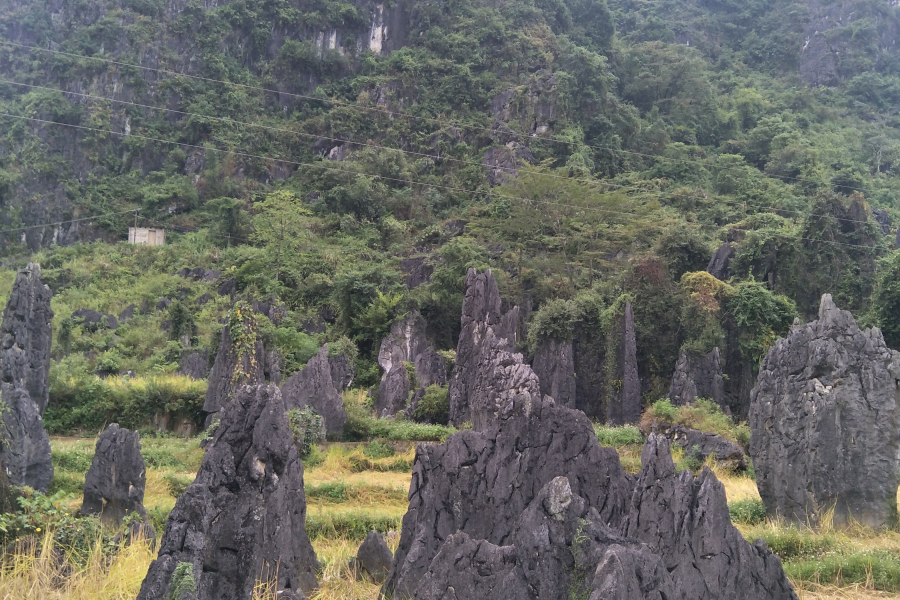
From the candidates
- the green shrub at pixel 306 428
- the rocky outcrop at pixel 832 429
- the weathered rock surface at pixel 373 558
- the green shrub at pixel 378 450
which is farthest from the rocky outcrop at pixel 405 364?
the weathered rock surface at pixel 373 558

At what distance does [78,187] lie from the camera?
48.8m

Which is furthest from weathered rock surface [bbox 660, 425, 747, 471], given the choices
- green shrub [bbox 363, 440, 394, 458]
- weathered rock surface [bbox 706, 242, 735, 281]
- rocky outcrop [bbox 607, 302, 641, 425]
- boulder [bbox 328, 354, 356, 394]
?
weathered rock surface [bbox 706, 242, 735, 281]

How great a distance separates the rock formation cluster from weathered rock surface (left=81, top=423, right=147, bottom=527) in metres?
2.64

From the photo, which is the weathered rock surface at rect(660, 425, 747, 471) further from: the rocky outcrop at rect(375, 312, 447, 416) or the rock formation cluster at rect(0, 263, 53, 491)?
the rock formation cluster at rect(0, 263, 53, 491)

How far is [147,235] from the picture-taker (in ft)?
149

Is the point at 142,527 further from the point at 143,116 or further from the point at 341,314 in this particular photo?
the point at 143,116

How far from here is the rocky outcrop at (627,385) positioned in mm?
21375

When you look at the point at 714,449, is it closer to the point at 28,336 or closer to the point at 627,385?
the point at 627,385

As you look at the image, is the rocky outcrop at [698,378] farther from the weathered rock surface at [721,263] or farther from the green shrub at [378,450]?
the green shrub at [378,450]

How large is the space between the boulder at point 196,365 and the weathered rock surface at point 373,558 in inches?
658

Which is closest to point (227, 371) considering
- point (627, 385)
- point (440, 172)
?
point (627, 385)

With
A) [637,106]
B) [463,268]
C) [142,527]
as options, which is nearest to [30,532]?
[142,527]

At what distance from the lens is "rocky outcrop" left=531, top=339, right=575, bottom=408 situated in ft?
72.5

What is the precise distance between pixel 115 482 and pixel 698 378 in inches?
602
